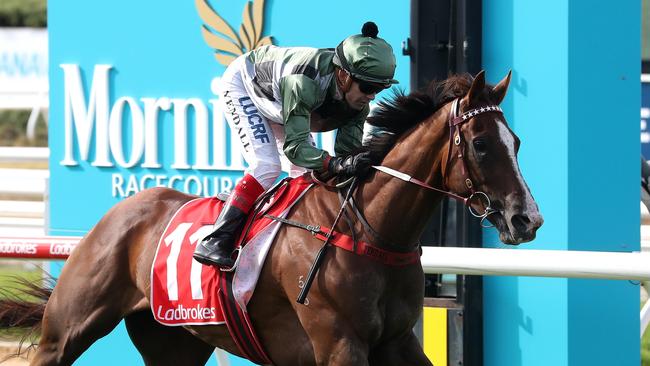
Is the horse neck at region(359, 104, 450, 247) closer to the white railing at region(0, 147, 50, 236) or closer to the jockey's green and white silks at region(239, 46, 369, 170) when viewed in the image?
the jockey's green and white silks at region(239, 46, 369, 170)

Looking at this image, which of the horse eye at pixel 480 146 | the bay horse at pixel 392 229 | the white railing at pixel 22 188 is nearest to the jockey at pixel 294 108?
the bay horse at pixel 392 229

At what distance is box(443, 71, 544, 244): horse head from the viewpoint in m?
3.54

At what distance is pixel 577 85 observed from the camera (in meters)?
4.72

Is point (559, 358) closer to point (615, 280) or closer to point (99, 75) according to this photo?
point (615, 280)

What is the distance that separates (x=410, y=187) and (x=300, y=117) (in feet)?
1.46

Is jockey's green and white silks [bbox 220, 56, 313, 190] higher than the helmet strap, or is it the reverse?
the helmet strap

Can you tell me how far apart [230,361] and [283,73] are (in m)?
1.90

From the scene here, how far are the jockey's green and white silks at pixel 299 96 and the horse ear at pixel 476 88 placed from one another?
53cm

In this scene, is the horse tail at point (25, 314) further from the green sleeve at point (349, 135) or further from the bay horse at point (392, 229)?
the green sleeve at point (349, 135)

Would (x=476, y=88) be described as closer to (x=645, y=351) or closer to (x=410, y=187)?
(x=410, y=187)

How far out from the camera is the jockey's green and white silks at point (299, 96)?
389 centimetres

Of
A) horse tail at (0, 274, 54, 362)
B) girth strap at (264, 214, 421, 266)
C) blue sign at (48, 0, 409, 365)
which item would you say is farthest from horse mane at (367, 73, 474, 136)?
horse tail at (0, 274, 54, 362)

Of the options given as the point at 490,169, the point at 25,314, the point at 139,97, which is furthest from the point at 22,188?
the point at 490,169

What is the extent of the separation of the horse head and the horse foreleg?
Result: 0.59 metres
